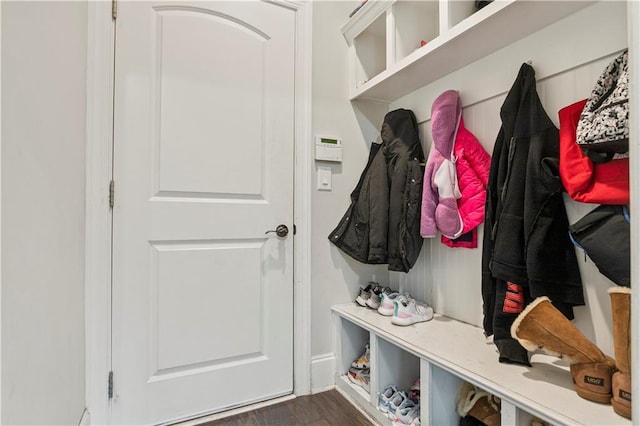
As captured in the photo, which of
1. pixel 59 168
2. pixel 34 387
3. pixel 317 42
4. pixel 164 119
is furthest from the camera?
pixel 317 42

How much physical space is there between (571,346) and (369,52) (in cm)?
173

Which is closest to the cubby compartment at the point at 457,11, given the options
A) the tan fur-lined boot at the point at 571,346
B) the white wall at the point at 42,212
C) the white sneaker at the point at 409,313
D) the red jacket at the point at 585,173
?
the red jacket at the point at 585,173

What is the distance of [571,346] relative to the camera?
0.86 m

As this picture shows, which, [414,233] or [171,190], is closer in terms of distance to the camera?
[171,190]

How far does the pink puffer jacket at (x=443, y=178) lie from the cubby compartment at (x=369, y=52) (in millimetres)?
575

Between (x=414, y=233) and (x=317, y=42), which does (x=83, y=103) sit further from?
(x=414, y=233)

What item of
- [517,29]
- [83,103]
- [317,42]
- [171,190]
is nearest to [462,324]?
[517,29]

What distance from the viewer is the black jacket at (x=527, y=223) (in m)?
1.02

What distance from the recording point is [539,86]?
1.19 metres

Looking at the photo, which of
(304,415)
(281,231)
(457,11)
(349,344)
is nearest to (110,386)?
(304,415)

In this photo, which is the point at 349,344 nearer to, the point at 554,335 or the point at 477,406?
the point at 477,406

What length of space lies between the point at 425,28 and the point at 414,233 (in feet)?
3.50

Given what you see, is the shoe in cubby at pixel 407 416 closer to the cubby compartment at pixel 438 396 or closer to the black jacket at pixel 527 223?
the cubby compartment at pixel 438 396

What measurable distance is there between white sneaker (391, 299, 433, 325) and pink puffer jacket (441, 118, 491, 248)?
1.18 feet
